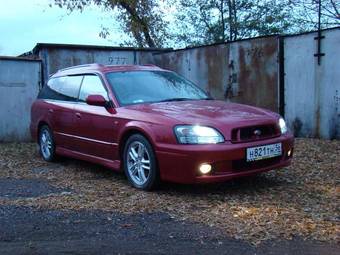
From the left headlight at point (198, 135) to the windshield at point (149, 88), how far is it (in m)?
1.18

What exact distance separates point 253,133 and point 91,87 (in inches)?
102

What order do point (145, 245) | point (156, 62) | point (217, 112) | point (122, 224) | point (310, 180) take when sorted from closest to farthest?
point (145, 245) < point (122, 224) < point (217, 112) < point (310, 180) < point (156, 62)

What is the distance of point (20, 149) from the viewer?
10539 millimetres

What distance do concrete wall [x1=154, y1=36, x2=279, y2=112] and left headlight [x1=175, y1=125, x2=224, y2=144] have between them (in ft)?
16.8

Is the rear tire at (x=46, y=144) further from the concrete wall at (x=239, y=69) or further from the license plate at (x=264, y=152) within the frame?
the concrete wall at (x=239, y=69)

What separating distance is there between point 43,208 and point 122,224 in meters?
1.08

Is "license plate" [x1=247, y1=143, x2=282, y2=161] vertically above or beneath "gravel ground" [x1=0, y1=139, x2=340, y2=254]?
above

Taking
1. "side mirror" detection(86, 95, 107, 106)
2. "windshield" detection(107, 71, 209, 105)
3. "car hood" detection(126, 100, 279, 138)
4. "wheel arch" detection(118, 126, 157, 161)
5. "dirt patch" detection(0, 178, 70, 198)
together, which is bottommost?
"dirt patch" detection(0, 178, 70, 198)

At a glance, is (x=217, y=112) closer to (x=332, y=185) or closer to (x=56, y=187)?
(x=332, y=185)

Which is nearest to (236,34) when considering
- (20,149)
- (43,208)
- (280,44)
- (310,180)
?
(280,44)

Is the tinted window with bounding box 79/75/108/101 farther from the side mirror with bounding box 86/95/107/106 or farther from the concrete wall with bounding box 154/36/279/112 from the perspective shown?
the concrete wall with bounding box 154/36/279/112

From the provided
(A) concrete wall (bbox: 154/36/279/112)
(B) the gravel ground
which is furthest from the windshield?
(A) concrete wall (bbox: 154/36/279/112)

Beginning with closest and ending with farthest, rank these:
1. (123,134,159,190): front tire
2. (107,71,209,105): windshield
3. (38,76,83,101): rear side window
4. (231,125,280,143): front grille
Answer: (231,125,280,143): front grille < (123,134,159,190): front tire < (107,71,209,105): windshield < (38,76,83,101): rear side window

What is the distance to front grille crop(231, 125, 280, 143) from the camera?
5930 mm
